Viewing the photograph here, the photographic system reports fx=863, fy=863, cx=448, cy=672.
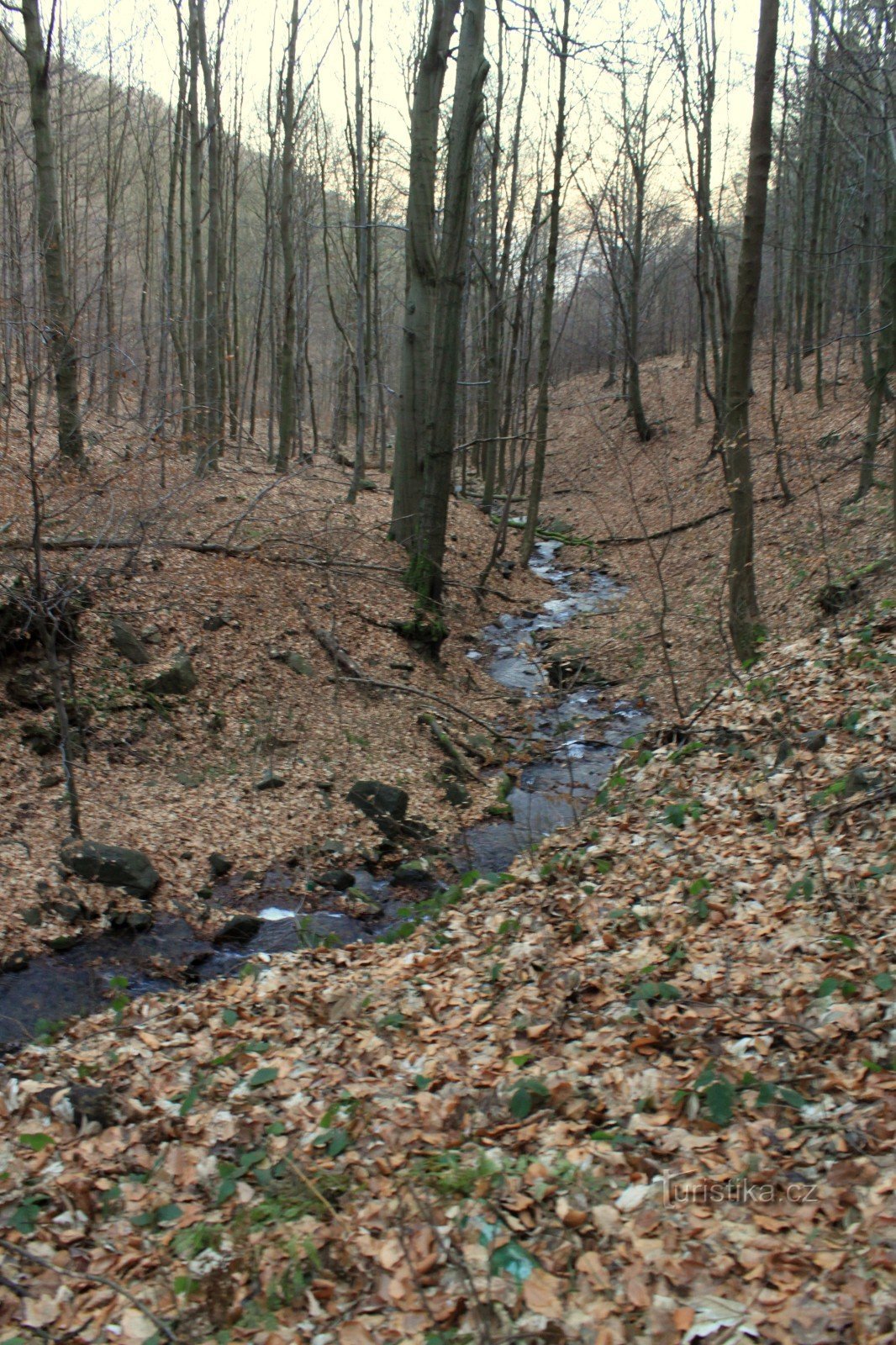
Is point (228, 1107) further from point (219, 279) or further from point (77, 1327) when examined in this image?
point (219, 279)

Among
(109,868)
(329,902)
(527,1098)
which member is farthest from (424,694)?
(527,1098)

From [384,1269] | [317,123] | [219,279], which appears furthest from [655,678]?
[317,123]

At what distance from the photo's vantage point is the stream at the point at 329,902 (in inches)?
224

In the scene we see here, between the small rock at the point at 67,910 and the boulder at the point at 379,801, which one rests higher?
the boulder at the point at 379,801

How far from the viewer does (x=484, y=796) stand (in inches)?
341

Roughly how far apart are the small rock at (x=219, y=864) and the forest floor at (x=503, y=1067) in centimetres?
14

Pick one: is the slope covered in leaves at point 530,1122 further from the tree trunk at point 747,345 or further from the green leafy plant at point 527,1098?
the tree trunk at point 747,345

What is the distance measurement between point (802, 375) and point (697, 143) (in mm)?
6522

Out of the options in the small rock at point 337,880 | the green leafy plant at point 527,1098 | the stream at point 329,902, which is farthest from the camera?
the small rock at point 337,880

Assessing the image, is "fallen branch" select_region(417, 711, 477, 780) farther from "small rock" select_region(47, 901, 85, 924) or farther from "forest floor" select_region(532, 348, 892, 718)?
"small rock" select_region(47, 901, 85, 924)

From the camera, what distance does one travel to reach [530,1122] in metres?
3.65

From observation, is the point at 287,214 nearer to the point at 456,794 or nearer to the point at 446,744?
the point at 446,744

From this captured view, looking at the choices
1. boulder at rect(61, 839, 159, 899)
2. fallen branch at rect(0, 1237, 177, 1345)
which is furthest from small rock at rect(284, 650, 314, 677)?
fallen branch at rect(0, 1237, 177, 1345)

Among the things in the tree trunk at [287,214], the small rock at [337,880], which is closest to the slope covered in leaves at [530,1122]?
the small rock at [337,880]
